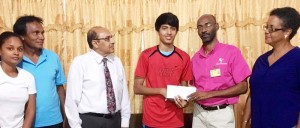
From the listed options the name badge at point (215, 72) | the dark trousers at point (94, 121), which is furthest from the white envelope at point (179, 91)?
the dark trousers at point (94, 121)

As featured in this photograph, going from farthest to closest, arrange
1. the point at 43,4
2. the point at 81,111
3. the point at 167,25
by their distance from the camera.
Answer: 1. the point at 43,4
2. the point at 167,25
3. the point at 81,111

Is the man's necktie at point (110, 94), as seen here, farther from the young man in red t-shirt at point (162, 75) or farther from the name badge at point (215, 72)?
the name badge at point (215, 72)

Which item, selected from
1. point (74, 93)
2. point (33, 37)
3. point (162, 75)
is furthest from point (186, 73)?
point (33, 37)

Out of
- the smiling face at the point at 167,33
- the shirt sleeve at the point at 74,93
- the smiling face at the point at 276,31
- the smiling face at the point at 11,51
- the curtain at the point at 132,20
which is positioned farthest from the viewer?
the curtain at the point at 132,20

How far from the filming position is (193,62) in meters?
2.75

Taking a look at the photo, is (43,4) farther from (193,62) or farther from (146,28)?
(193,62)

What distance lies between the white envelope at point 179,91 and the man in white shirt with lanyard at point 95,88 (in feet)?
1.35

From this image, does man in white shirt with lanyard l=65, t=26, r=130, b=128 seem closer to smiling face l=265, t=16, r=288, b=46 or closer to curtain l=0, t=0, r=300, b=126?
curtain l=0, t=0, r=300, b=126

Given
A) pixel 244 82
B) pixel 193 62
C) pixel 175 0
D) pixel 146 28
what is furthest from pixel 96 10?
pixel 244 82

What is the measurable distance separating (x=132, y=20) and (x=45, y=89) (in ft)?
3.58

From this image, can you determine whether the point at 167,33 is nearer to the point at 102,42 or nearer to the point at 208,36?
the point at 208,36

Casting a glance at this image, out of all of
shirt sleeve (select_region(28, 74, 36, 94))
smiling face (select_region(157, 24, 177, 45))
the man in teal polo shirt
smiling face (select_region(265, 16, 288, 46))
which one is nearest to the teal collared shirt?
the man in teal polo shirt

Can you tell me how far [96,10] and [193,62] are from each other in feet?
3.53

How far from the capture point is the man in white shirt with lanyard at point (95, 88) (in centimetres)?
243
